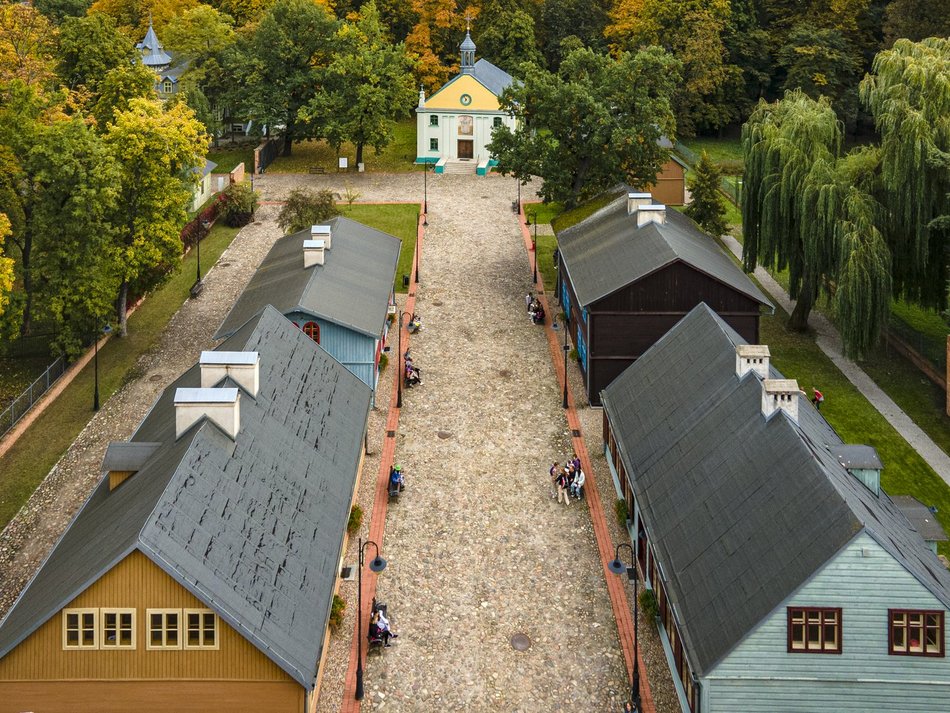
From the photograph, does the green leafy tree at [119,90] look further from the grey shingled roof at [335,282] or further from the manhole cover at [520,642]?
the manhole cover at [520,642]

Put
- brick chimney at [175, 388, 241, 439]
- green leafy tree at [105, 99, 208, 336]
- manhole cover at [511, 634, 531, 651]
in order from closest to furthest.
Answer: brick chimney at [175, 388, 241, 439] < manhole cover at [511, 634, 531, 651] < green leafy tree at [105, 99, 208, 336]

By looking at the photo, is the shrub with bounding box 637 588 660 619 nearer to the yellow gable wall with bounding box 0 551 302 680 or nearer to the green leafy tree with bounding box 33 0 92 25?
the yellow gable wall with bounding box 0 551 302 680

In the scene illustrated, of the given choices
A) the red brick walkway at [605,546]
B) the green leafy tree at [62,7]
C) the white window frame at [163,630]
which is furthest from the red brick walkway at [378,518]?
the green leafy tree at [62,7]

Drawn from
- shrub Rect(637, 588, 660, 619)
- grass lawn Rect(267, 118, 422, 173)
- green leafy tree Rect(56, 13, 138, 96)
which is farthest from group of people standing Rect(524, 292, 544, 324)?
green leafy tree Rect(56, 13, 138, 96)

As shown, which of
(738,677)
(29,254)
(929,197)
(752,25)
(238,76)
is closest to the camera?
(738,677)

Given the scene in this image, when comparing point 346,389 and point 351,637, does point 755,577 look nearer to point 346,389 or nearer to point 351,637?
point 351,637

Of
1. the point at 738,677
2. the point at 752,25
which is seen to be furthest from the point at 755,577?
the point at 752,25

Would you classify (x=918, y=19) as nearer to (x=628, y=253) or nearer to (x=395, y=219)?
(x=395, y=219)
